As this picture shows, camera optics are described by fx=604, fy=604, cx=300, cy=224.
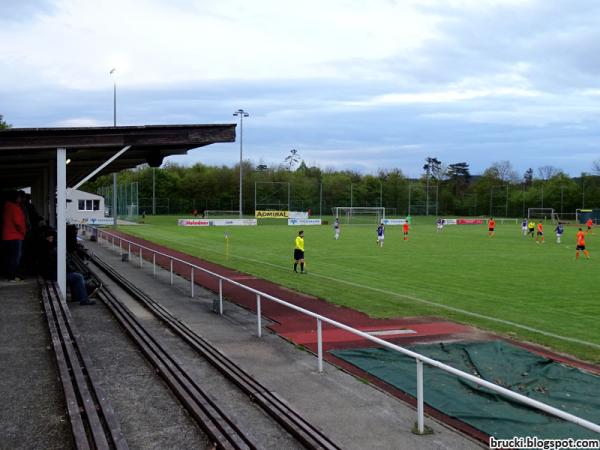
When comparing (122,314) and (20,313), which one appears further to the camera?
(122,314)

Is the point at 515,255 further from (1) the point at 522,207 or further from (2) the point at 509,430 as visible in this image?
(1) the point at 522,207

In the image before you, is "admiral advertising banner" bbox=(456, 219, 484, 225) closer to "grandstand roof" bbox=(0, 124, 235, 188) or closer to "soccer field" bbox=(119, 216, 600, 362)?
"soccer field" bbox=(119, 216, 600, 362)

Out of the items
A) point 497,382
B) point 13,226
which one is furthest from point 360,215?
point 497,382

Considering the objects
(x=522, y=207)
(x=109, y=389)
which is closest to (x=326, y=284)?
(x=109, y=389)

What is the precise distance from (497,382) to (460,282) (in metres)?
12.1

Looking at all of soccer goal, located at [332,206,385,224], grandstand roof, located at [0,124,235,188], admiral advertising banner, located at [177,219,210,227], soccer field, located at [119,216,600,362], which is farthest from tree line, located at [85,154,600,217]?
grandstand roof, located at [0,124,235,188]

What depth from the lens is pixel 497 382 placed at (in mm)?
7922

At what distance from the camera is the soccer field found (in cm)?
1292

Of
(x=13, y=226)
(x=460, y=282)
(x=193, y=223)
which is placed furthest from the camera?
(x=193, y=223)

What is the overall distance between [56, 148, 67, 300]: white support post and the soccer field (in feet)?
21.3

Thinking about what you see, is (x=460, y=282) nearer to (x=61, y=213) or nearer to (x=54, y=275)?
(x=54, y=275)

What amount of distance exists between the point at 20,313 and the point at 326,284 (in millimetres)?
10843

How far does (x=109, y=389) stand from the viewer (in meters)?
6.82

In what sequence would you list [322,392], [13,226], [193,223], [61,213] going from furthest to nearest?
[193,223] < [13,226] < [61,213] < [322,392]
